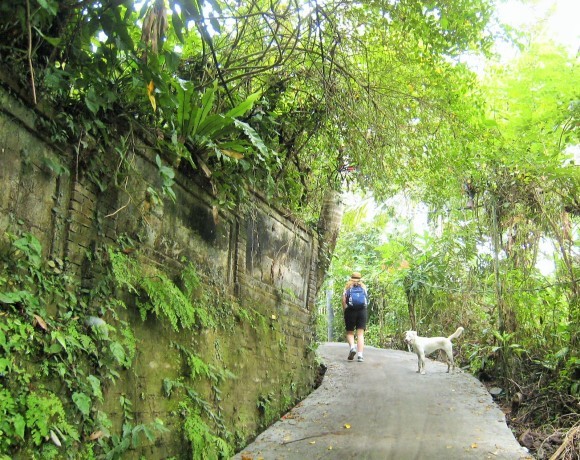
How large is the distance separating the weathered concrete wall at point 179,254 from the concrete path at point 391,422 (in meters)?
0.43

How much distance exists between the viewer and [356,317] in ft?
33.9

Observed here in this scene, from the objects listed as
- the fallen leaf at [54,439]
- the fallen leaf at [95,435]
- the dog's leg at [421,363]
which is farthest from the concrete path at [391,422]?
the fallen leaf at [54,439]

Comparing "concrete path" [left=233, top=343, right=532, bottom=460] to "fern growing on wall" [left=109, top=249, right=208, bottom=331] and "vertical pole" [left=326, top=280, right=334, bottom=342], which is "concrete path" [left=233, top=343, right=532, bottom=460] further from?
"vertical pole" [left=326, top=280, right=334, bottom=342]

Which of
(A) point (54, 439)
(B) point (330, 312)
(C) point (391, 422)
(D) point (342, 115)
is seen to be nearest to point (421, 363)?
(C) point (391, 422)

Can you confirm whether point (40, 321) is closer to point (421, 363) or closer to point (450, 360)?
point (421, 363)

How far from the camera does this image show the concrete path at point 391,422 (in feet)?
19.1

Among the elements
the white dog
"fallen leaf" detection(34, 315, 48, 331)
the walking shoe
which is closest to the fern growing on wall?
"fallen leaf" detection(34, 315, 48, 331)

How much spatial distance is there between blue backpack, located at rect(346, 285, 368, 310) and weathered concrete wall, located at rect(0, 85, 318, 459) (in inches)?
55.3

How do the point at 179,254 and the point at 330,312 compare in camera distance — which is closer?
the point at 179,254

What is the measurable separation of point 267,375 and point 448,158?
163 inches

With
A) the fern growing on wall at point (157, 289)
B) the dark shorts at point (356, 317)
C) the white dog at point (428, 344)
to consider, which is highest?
the fern growing on wall at point (157, 289)

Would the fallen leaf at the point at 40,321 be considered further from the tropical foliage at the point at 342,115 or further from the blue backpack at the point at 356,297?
the blue backpack at the point at 356,297

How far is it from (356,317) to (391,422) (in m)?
3.50

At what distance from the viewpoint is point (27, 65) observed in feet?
11.6
